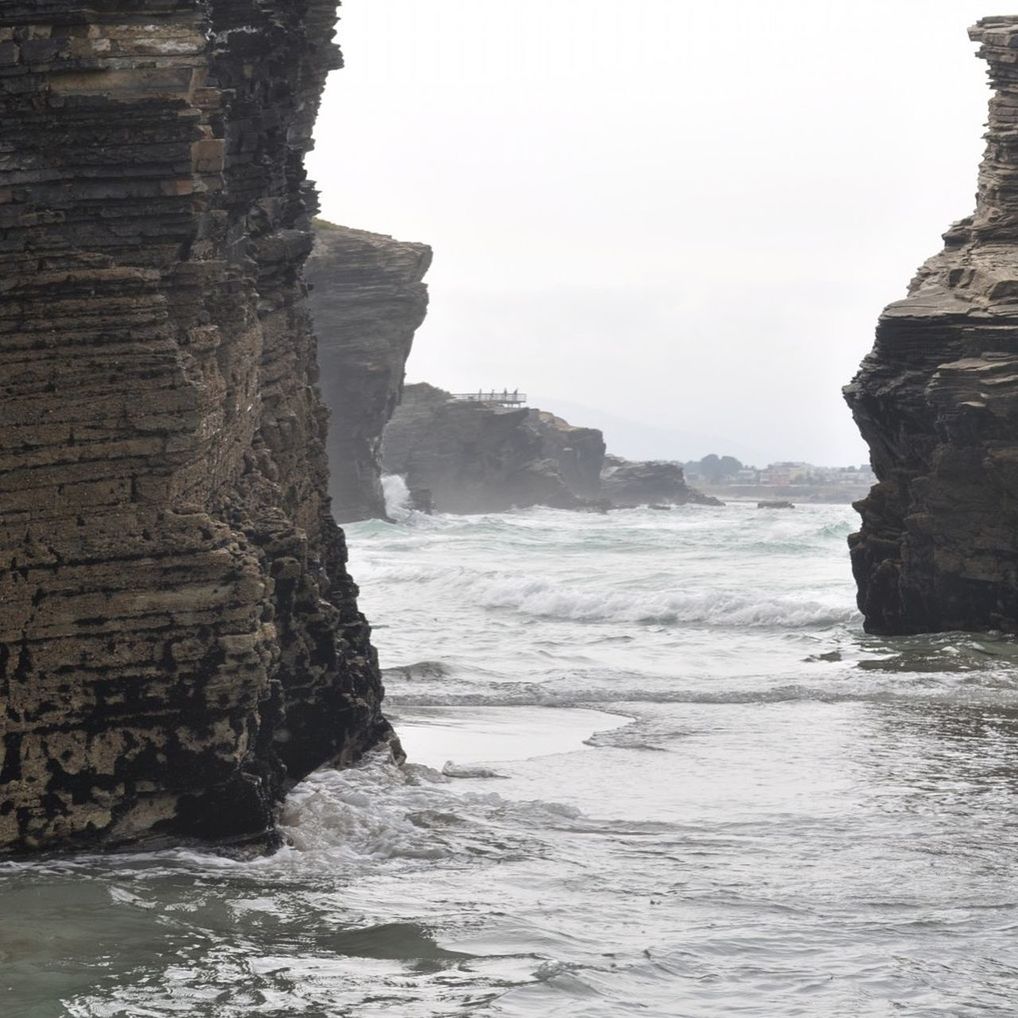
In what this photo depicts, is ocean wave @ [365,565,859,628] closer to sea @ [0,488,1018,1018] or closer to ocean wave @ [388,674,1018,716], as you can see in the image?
sea @ [0,488,1018,1018]

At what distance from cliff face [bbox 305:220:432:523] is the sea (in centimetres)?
4427

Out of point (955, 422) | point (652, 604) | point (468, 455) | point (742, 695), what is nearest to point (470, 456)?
point (468, 455)

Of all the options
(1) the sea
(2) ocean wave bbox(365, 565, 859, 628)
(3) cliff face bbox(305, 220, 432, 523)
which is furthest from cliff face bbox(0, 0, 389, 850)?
(3) cliff face bbox(305, 220, 432, 523)

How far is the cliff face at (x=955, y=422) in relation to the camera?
26422 millimetres

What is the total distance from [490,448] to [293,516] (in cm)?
8097

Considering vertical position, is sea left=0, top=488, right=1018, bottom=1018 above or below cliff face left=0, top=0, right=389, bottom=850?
below

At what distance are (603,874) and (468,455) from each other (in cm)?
8467

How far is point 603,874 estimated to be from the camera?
11945 millimetres

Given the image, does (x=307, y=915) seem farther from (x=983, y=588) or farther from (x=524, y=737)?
(x=983, y=588)

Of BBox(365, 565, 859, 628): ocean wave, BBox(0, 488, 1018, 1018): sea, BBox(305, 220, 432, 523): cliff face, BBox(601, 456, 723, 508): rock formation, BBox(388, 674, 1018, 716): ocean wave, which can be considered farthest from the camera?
BBox(601, 456, 723, 508): rock formation

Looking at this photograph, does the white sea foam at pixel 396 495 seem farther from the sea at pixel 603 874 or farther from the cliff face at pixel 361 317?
the sea at pixel 603 874

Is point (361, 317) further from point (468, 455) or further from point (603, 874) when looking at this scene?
point (603, 874)

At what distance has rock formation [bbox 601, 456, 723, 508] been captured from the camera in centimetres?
11912

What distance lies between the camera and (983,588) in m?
27.0
